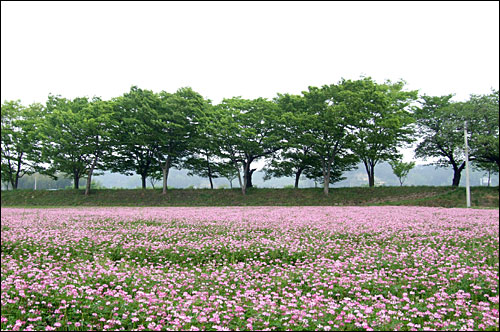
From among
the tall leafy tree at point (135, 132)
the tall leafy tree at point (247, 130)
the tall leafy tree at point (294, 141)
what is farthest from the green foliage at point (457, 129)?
the tall leafy tree at point (135, 132)

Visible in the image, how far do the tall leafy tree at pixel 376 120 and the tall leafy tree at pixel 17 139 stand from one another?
155 feet

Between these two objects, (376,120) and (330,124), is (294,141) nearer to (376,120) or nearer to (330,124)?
(330,124)

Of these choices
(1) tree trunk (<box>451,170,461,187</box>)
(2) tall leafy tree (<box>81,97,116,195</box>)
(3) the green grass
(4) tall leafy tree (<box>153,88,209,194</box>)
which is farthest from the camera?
(4) tall leafy tree (<box>153,88,209,194</box>)

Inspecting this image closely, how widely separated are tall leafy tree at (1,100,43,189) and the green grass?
7415 mm

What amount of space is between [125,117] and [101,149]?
19.2 ft

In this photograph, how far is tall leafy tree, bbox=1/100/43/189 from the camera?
54281 mm

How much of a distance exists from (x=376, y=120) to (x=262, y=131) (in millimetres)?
14924

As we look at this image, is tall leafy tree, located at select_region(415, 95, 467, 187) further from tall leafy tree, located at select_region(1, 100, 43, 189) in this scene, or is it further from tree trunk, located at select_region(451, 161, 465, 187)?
tall leafy tree, located at select_region(1, 100, 43, 189)

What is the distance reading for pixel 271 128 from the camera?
1829 inches

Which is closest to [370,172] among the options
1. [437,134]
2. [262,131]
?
[437,134]

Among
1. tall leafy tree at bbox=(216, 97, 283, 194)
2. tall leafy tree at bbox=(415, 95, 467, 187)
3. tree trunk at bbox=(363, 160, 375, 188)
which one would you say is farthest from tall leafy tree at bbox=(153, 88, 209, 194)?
tall leafy tree at bbox=(415, 95, 467, 187)

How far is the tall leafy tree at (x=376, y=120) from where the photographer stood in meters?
40.6

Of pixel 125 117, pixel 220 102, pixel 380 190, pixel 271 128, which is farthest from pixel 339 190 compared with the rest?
pixel 125 117

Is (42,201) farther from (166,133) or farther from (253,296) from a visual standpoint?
(253,296)
